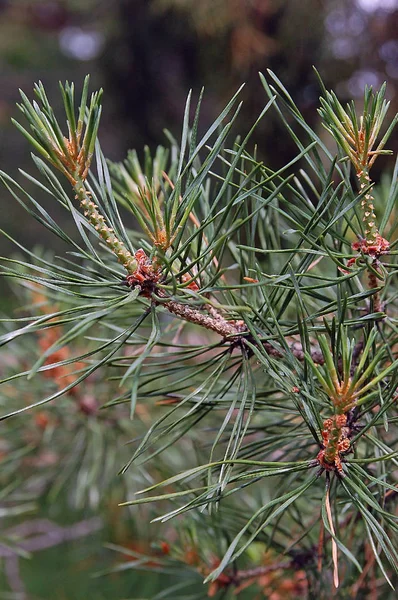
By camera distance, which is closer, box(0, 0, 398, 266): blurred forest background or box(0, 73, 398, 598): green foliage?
box(0, 73, 398, 598): green foliage

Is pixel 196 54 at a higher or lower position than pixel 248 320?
higher

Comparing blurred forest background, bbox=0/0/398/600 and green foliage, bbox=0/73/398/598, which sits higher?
blurred forest background, bbox=0/0/398/600

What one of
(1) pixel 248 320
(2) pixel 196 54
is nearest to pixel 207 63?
(2) pixel 196 54

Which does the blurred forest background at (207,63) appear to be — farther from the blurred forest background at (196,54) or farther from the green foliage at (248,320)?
the green foliage at (248,320)

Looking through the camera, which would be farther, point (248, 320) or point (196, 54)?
point (196, 54)

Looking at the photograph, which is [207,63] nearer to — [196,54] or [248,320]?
[196,54]

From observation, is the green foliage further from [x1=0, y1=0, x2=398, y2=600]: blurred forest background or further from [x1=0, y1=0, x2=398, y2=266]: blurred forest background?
[x1=0, y1=0, x2=398, y2=266]: blurred forest background

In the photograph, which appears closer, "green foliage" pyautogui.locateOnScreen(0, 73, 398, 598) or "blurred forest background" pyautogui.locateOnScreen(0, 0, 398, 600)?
"green foliage" pyautogui.locateOnScreen(0, 73, 398, 598)

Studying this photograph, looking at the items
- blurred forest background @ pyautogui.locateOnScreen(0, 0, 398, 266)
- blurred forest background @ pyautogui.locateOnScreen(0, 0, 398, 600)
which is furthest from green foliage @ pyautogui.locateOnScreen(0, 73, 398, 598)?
blurred forest background @ pyautogui.locateOnScreen(0, 0, 398, 266)

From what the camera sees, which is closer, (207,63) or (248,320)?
(248,320)

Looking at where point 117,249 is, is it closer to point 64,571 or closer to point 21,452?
point 21,452
